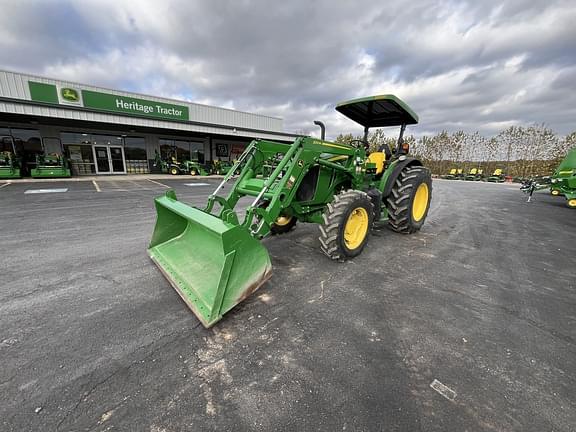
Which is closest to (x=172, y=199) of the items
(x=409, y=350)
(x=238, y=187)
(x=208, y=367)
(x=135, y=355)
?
(x=238, y=187)

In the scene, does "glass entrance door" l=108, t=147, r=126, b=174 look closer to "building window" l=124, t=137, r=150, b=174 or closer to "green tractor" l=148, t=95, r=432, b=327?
"building window" l=124, t=137, r=150, b=174

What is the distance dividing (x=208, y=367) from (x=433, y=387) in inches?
61.4

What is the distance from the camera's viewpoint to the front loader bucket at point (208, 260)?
6.94ft

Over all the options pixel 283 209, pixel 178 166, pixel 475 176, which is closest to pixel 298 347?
pixel 283 209

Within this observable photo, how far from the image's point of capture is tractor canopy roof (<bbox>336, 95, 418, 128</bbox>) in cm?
425

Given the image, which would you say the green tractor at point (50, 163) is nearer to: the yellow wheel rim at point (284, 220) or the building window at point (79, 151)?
the building window at point (79, 151)

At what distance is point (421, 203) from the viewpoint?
5480mm

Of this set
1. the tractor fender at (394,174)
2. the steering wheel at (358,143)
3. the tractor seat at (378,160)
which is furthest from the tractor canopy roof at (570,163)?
the steering wheel at (358,143)

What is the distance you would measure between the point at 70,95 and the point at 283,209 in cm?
1686

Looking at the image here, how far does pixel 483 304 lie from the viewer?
268cm

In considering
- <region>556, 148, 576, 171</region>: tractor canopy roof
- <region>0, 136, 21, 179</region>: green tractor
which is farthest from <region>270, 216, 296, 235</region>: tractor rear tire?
<region>0, 136, 21, 179</region>: green tractor

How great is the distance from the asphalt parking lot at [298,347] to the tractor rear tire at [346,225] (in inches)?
9.5

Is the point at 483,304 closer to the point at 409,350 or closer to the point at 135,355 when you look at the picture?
the point at 409,350

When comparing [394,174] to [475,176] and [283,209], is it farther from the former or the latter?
[475,176]
